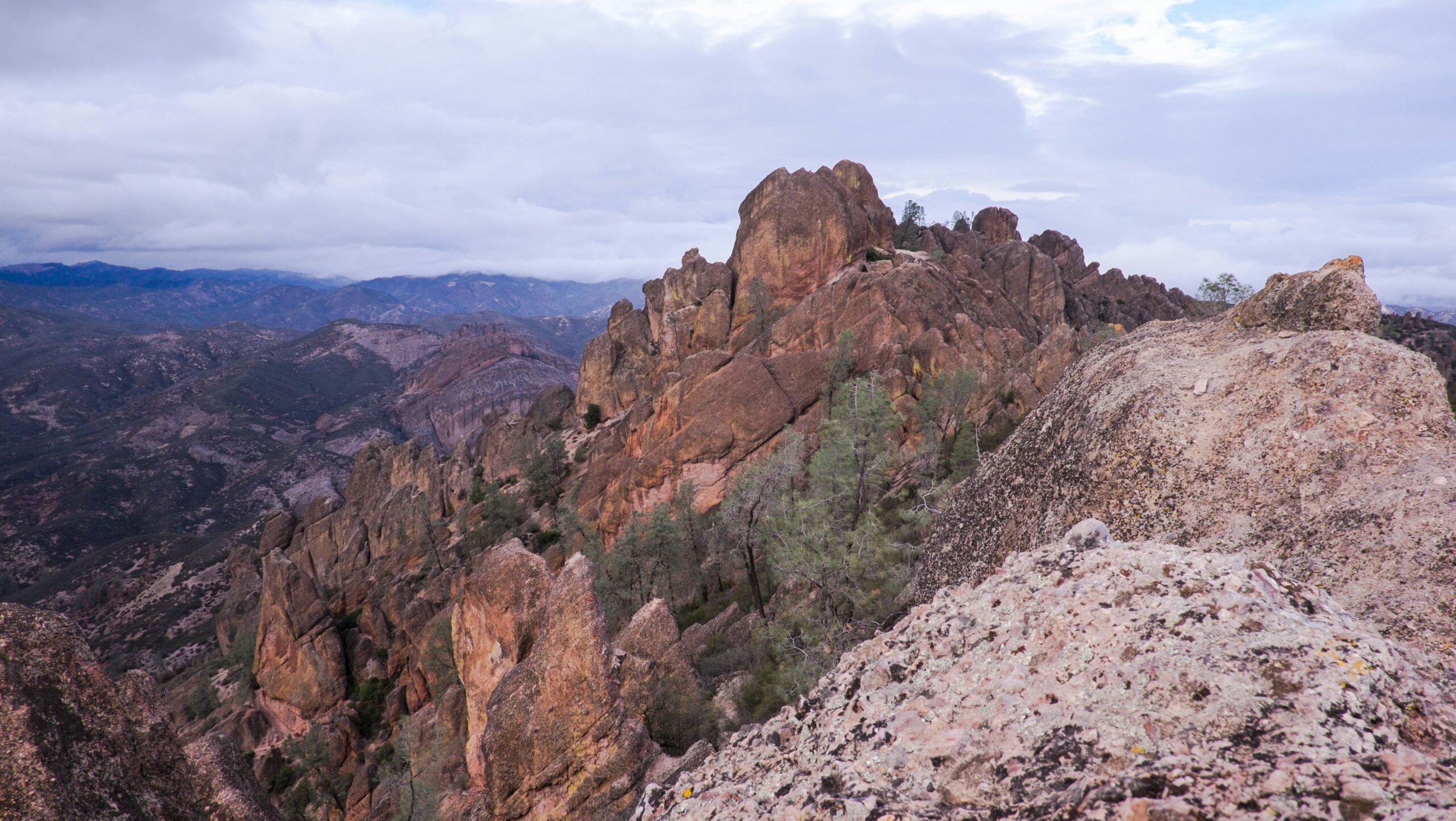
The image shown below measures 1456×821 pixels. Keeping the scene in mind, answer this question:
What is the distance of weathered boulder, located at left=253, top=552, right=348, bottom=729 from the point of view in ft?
167

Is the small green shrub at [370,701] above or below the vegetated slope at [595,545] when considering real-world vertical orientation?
below

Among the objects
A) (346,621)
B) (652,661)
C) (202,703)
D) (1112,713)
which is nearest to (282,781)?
(346,621)

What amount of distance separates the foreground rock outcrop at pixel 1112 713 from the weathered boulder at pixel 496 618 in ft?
54.5

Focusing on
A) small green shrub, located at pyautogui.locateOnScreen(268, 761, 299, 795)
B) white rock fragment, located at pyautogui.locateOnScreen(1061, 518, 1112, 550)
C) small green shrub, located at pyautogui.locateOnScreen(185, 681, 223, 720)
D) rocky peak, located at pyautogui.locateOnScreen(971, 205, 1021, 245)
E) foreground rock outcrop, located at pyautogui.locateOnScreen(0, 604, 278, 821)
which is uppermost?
rocky peak, located at pyautogui.locateOnScreen(971, 205, 1021, 245)

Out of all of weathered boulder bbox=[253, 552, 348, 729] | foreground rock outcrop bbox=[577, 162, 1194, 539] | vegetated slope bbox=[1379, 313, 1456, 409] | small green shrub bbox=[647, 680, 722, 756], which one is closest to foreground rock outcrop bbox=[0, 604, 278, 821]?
small green shrub bbox=[647, 680, 722, 756]

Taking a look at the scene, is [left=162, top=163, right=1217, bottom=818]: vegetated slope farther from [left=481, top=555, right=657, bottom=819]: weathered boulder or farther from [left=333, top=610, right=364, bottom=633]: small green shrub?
[left=333, top=610, right=364, bottom=633]: small green shrub

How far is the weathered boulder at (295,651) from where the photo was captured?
2009 inches

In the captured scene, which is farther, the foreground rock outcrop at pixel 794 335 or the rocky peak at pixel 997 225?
the rocky peak at pixel 997 225

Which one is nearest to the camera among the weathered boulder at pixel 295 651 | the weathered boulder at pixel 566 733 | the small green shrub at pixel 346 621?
the weathered boulder at pixel 566 733

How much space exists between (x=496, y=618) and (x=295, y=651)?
137 ft

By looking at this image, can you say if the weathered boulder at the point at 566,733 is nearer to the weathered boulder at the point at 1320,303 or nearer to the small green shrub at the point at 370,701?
the weathered boulder at the point at 1320,303

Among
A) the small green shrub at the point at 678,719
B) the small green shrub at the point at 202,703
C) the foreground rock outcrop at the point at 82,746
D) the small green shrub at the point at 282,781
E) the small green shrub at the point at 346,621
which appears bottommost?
the small green shrub at the point at 202,703

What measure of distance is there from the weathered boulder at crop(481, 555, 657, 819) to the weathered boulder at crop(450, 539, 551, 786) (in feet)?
12.8

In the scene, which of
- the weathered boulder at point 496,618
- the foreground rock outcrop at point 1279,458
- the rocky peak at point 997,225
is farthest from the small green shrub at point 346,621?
the rocky peak at point 997,225
